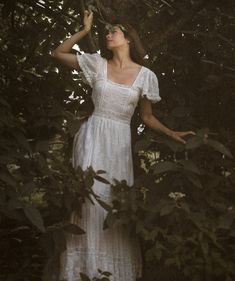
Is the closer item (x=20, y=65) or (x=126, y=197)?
(x=126, y=197)

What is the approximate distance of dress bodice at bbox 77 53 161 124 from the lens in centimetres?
276

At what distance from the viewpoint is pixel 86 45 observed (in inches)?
123

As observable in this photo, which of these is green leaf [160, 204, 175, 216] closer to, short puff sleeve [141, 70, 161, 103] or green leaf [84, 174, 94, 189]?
green leaf [84, 174, 94, 189]

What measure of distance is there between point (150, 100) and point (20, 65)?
85 centimetres

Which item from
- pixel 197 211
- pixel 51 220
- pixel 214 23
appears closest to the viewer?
pixel 197 211

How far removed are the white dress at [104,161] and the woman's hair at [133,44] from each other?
0.12m

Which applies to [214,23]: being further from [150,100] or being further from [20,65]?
[20,65]

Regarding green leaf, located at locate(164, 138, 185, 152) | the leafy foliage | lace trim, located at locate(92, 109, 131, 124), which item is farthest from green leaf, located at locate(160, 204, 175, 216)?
lace trim, located at locate(92, 109, 131, 124)

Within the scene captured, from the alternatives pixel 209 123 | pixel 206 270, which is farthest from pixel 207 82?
pixel 206 270

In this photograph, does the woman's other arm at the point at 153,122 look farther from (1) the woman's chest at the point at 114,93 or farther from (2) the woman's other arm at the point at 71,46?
(2) the woman's other arm at the point at 71,46

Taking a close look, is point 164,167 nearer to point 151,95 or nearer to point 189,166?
point 189,166

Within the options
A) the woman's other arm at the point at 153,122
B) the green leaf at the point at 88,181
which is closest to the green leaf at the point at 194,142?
the woman's other arm at the point at 153,122

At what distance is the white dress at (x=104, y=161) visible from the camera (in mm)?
2613

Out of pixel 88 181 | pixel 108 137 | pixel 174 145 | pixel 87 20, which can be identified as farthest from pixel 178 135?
pixel 87 20
